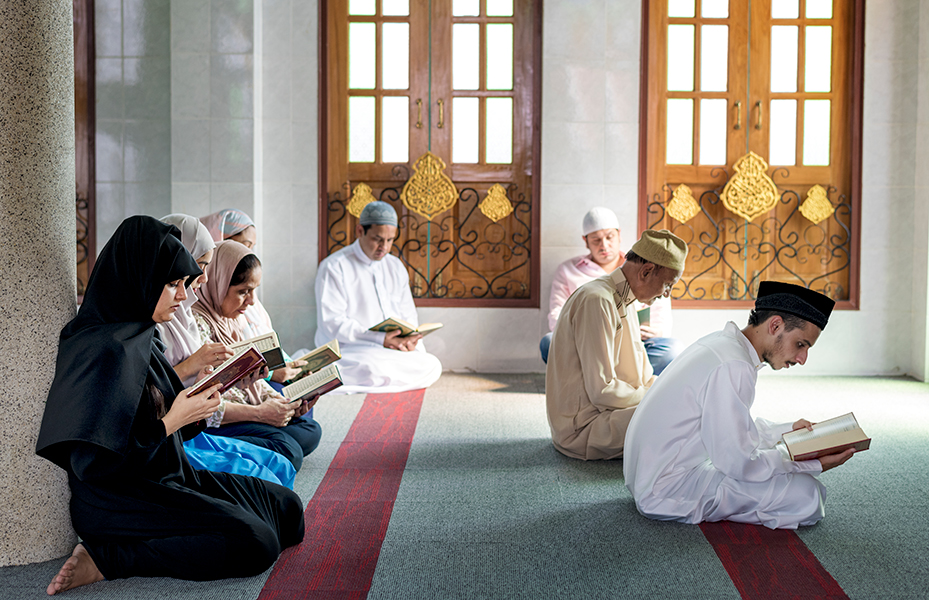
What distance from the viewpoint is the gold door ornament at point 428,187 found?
6168 mm

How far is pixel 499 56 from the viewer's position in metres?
6.19

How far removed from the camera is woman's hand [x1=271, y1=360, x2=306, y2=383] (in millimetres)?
3600

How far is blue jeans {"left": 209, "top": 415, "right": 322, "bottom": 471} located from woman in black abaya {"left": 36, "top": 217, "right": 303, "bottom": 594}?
2.64 ft

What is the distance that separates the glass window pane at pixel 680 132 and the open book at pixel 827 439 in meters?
3.80

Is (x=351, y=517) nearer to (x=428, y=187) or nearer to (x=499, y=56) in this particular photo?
(x=428, y=187)

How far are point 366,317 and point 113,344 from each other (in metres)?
3.50

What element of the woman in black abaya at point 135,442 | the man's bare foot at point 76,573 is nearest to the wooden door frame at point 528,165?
the woman in black abaya at point 135,442

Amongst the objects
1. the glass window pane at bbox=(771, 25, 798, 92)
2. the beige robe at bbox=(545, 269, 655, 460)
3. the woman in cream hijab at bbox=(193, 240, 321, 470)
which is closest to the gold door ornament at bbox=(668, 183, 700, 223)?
the glass window pane at bbox=(771, 25, 798, 92)

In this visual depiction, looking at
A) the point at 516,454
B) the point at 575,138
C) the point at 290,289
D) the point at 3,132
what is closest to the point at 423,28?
the point at 575,138

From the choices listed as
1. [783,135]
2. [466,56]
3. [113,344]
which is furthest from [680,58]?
[113,344]

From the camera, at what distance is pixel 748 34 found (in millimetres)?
6105

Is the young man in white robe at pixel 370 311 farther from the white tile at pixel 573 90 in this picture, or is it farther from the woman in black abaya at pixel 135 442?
the woman in black abaya at pixel 135 442

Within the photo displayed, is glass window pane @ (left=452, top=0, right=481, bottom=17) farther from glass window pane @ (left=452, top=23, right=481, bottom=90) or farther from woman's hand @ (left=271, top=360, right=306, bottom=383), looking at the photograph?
woman's hand @ (left=271, top=360, right=306, bottom=383)

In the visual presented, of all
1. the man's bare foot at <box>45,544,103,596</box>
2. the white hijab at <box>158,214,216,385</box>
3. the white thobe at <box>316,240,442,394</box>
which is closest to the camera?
the man's bare foot at <box>45,544,103,596</box>
